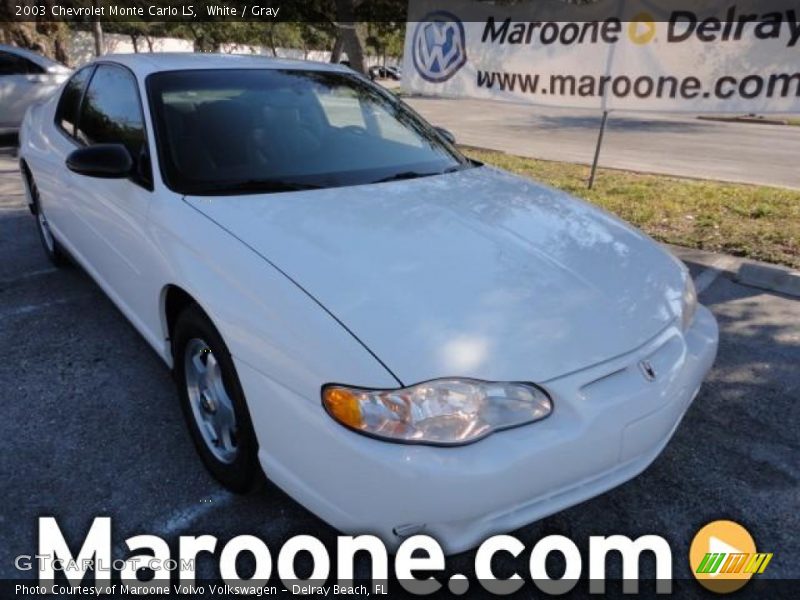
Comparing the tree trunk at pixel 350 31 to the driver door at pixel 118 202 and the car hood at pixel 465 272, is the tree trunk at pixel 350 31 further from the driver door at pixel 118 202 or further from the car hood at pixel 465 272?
the car hood at pixel 465 272

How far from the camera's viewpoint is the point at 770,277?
4.57 metres

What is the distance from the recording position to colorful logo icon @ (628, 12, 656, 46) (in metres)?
6.38

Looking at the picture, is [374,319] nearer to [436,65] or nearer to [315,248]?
[315,248]

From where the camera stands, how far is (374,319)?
1828 millimetres

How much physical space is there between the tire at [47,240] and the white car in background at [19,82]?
5.58 metres

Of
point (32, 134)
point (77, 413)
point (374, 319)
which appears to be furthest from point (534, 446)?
point (32, 134)

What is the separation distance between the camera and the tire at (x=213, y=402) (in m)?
2.11

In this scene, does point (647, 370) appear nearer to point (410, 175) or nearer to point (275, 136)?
point (410, 175)

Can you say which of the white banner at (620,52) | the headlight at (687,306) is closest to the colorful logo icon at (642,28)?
the white banner at (620,52)

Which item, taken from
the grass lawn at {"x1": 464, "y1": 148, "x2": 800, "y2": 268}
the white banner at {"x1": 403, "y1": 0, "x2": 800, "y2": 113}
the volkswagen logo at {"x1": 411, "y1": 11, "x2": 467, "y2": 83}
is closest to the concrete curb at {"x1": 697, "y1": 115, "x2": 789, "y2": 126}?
the grass lawn at {"x1": 464, "y1": 148, "x2": 800, "y2": 268}

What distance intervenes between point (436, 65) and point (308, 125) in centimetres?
604

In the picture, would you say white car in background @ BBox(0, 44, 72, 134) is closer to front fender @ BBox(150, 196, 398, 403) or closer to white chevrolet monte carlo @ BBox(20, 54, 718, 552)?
white chevrolet monte carlo @ BBox(20, 54, 718, 552)

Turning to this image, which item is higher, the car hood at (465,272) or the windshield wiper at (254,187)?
the windshield wiper at (254,187)

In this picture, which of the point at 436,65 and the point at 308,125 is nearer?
the point at 308,125
